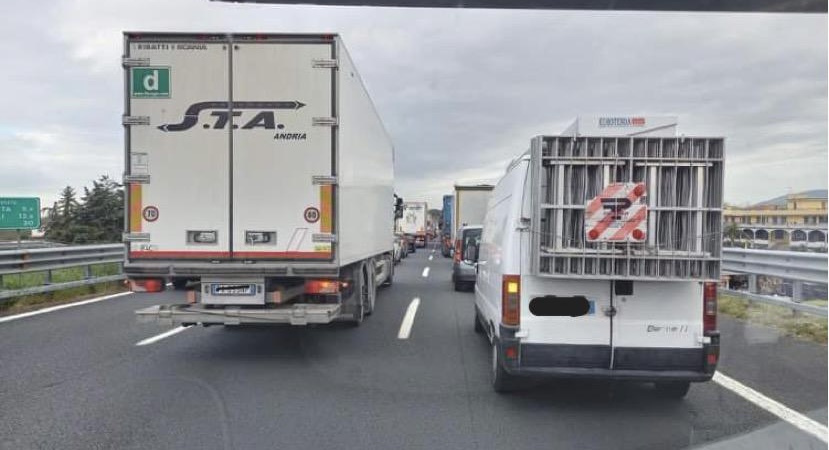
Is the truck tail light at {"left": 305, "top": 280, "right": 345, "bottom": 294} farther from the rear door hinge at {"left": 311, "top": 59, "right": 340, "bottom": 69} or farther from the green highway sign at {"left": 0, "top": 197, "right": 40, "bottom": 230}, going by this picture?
the green highway sign at {"left": 0, "top": 197, "right": 40, "bottom": 230}

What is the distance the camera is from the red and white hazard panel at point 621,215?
4.89m

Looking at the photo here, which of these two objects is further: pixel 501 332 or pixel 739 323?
pixel 739 323

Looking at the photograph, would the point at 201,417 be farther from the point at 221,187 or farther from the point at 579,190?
the point at 579,190

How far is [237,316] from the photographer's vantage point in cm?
700

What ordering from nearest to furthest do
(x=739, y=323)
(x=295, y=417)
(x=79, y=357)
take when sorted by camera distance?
(x=295, y=417), (x=79, y=357), (x=739, y=323)

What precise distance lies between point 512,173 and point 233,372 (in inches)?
146

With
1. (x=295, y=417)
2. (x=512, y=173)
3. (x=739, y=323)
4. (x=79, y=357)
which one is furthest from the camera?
(x=739, y=323)

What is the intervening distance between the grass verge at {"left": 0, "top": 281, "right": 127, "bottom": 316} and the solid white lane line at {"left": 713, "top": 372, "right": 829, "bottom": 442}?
1080 centimetres

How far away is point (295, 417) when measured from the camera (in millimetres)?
5137

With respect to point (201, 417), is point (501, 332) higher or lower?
higher

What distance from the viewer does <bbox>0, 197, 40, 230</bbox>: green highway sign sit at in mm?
13969

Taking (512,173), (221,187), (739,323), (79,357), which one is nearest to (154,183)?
(221,187)

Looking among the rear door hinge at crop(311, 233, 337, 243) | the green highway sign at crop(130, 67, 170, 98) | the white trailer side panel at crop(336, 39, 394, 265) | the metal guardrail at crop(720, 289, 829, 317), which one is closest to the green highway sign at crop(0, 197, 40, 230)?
the white trailer side panel at crop(336, 39, 394, 265)

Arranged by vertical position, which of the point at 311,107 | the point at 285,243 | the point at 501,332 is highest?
the point at 311,107
